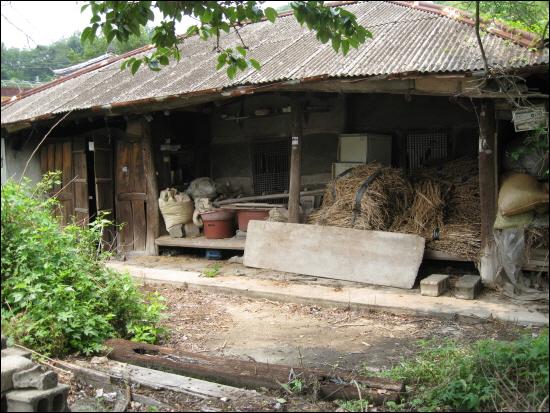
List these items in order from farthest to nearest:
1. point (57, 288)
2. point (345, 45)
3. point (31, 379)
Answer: point (57, 288) < point (345, 45) < point (31, 379)

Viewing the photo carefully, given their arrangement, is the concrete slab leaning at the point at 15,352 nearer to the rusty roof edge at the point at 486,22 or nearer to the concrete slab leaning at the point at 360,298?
the concrete slab leaning at the point at 360,298

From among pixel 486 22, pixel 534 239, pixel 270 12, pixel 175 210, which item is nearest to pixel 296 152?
pixel 175 210

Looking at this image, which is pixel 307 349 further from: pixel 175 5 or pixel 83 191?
pixel 83 191

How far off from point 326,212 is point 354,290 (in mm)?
1480

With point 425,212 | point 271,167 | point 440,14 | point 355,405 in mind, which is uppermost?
point 440,14

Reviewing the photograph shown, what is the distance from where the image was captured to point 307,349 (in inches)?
214

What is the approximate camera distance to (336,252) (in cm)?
788

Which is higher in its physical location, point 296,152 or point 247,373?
point 296,152

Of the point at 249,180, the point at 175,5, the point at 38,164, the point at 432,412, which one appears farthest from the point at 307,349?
the point at 38,164

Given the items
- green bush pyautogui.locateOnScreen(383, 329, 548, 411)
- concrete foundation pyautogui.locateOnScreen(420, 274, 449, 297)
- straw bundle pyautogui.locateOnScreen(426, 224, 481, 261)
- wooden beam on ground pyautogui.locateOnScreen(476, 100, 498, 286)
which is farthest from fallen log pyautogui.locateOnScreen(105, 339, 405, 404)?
straw bundle pyautogui.locateOnScreen(426, 224, 481, 261)

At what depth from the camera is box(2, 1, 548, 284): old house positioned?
22.2 ft

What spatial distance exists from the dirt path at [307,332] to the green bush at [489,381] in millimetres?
850

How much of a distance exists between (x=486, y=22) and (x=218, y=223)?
5.47 metres

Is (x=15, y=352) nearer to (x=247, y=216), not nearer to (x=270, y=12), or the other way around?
(x=270, y=12)
